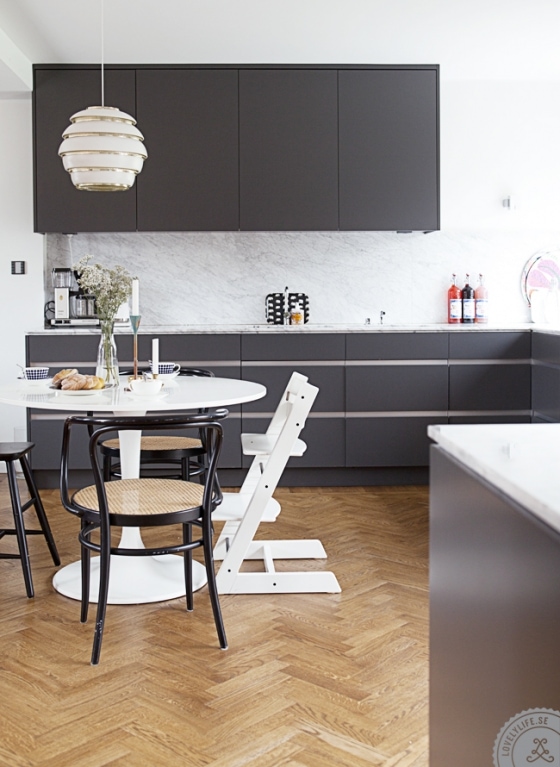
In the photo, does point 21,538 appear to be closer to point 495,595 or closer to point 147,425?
point 147,425

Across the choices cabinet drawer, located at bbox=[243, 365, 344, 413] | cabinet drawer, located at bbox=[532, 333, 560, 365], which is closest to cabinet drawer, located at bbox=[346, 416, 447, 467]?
cabinet drawer, located at bbox=[243, 365, 344, 413]

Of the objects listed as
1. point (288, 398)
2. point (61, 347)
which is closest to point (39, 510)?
point (288, 398)

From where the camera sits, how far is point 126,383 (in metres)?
3.46

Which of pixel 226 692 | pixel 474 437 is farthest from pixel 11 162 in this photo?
pixel 474 437

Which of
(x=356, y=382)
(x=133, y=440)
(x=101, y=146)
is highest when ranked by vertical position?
(x=101, y=146)

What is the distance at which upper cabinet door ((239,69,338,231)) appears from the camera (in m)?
5.03

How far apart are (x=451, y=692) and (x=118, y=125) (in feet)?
8.27

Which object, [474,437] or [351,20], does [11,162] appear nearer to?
[351,20]

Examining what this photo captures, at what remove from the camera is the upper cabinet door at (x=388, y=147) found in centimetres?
506

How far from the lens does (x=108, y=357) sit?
329 centimetres

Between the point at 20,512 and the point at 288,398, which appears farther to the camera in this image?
the point at 288,398

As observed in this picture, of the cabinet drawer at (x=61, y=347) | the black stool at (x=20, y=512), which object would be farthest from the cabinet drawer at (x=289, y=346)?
the black stool at (x=20, y=512)

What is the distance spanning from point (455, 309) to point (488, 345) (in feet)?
1.77

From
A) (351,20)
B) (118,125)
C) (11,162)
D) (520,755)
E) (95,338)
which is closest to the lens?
(520,755)
